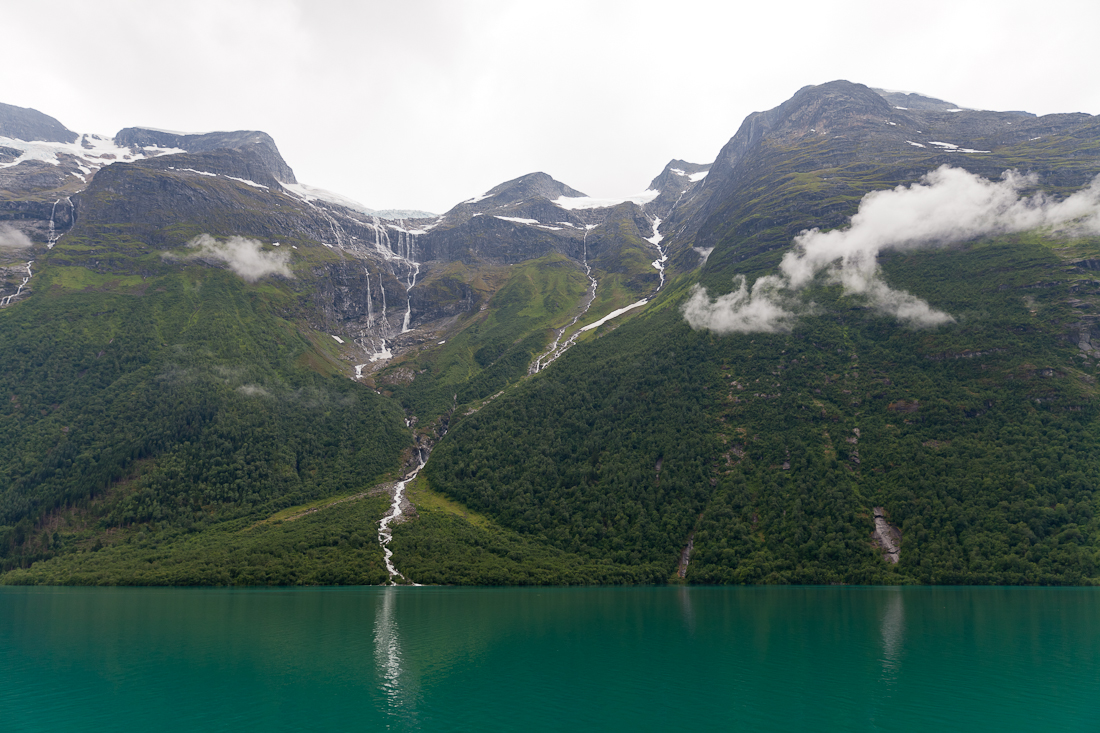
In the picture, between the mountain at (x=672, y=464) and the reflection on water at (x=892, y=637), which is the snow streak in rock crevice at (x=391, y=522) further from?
the reflection on water at (x=892, y=637)

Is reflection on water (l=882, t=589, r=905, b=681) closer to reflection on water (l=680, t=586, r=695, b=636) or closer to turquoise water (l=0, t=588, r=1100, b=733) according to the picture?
turquoise water (l=0, t=588, r=1100, b=733)

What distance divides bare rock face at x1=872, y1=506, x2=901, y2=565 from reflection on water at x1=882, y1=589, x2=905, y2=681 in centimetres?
3906

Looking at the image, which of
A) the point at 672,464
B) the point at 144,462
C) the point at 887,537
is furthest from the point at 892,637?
the point at 144,462

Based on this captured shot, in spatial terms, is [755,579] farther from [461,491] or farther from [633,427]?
[461,491]

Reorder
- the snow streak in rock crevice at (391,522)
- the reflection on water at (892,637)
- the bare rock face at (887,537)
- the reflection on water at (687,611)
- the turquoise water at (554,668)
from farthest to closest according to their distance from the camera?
Result: the snow streak in rock crevice at (391,522) < the bare rock face at (887,537) < the reflection on water at (687,611) < the reflection on water at (892,637) < the turquoise water at (554,668)

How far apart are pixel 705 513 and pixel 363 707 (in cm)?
11671

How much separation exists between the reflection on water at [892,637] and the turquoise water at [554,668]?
1.23 ft

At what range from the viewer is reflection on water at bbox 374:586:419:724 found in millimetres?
36781

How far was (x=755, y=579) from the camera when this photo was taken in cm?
12419

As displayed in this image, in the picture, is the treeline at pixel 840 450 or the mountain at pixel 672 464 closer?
the treeline at pixel 840 450

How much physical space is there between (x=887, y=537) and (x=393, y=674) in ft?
394

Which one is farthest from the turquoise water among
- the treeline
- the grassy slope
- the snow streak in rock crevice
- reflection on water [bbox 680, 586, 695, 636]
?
the grassy slope

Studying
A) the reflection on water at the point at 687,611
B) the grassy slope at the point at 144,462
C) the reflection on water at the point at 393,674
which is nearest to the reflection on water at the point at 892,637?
the reflection on water at the point at 687,611

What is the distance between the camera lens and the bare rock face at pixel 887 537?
123000 mm
